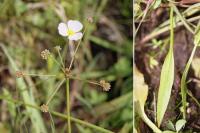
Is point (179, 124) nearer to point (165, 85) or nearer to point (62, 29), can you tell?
point (165, 85)

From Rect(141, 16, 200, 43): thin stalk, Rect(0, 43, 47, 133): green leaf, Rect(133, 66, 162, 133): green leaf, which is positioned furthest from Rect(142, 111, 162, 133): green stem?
Rect(0, 43, 47, 133): green leaf

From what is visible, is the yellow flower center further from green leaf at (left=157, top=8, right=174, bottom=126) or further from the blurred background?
the blurred background

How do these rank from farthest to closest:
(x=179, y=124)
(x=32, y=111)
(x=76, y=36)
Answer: (x=32, y=111) → (x=76, y=36) → (x=179, y=124)

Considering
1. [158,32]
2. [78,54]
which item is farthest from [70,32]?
[78,54]

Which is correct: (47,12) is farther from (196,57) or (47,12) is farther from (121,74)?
(196,57)

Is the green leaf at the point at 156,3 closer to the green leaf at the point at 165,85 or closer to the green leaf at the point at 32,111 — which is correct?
the green leaf at the point at 165,85

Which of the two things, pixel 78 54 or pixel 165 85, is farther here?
pixel 78 54

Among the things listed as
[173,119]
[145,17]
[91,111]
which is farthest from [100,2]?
[173,119]

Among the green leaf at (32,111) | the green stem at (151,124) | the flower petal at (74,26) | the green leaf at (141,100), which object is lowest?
the green leaf at (32,111)

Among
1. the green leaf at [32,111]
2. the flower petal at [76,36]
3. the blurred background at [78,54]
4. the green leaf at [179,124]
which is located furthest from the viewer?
the blurred background at [78,54]

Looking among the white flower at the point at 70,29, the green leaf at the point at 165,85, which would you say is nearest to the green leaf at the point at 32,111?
the white flower at the point at 70,29
